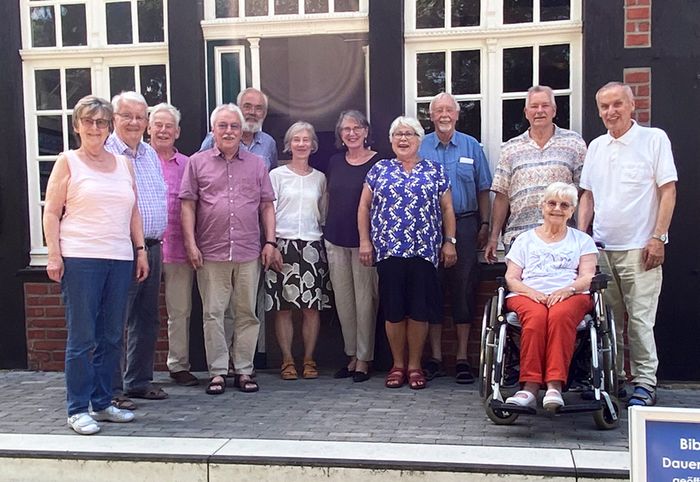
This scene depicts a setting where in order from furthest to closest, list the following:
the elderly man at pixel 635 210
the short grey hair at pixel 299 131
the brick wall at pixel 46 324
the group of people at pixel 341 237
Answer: the brick wall at pixel 46 324
the short grey hair at pixel 299 131
the elderly man at pixel 635 210
the group of people at pixel 341 237

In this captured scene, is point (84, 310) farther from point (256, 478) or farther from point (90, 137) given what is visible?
point (256, 478)

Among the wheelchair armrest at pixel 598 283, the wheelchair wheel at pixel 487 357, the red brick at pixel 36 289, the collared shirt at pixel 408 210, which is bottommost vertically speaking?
the wheelchair wheel at pixel 487 357

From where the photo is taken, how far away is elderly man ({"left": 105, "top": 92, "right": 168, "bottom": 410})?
440 centimetres

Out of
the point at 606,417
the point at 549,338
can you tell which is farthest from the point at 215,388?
the point at 606,417

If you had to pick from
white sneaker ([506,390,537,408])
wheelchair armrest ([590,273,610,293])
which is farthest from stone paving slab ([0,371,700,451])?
wheelchair armrest ([590,273,610,293])

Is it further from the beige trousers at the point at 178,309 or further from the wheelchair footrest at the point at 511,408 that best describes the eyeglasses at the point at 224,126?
the wheelchair footrest at the point at 511,408

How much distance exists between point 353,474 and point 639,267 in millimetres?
2071

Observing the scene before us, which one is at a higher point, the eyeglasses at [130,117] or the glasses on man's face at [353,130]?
the eyeglasses at [130,117]

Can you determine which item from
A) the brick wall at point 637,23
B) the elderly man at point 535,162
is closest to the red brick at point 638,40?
the brick wall at point 637,23

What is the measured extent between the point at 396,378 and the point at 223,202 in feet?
5.23

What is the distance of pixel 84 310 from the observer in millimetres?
3857

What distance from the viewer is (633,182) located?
4.23 meters

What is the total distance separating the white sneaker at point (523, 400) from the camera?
12.3ft

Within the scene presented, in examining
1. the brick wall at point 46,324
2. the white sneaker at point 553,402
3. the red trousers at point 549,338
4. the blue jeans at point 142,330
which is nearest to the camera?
the white sneaker at point 553,402
